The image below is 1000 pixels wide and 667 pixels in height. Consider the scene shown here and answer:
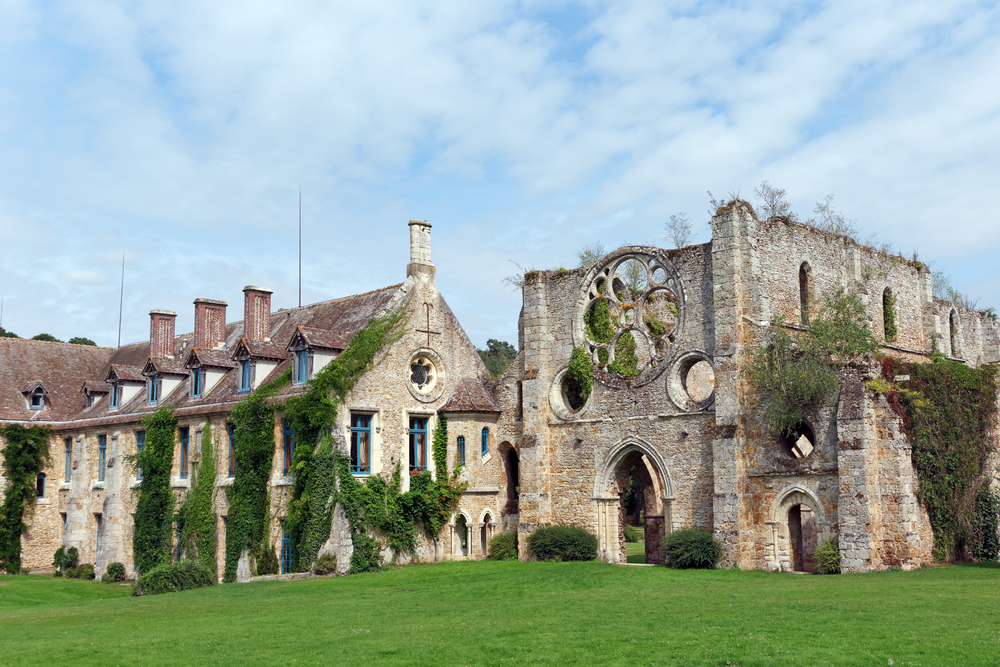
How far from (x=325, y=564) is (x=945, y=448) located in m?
17.0

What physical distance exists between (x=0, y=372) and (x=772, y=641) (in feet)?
115

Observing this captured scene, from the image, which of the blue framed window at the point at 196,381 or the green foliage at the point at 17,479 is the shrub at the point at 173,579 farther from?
the green foliage at the point at 17,479

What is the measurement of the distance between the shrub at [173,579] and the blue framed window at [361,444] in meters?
5.10

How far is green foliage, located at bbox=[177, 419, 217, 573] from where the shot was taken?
30.1 m

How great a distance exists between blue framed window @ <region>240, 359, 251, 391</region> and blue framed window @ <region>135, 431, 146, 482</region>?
17.2ft

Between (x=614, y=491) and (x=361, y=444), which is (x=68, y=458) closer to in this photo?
(x=361, y=444)

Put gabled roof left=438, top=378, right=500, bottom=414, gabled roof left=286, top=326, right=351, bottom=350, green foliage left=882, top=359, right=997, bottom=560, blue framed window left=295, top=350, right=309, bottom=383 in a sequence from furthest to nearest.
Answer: gabled roof left=438, top=378, right=500, bottom=414 → blue framed window left=295, top=350, right=309, bottom=383 → gabled roof left=286, top=326, right=351, bottom=350 → green foliage left=882, top=359, right=997, bottom=560

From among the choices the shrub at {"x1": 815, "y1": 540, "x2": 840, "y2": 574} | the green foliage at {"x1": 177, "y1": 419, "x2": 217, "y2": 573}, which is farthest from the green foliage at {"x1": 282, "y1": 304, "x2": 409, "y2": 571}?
the shrub at {"x1": 815, "y1": 540, "x2": 840, "y2": 574}

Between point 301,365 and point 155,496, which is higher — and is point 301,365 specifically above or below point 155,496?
above

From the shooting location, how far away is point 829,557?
23.3 meters

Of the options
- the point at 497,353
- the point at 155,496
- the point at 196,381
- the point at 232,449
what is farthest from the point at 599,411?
the point at 497,353

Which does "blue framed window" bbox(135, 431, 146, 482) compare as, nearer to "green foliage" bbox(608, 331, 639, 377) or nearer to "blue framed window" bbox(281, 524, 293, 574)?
"blue framed window" bbox(281, 524, 293, 574)

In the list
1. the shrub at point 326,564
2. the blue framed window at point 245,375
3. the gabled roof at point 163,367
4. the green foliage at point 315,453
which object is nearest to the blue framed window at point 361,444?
the green foliage at point 315,453

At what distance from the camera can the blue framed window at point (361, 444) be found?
28.4 meters
